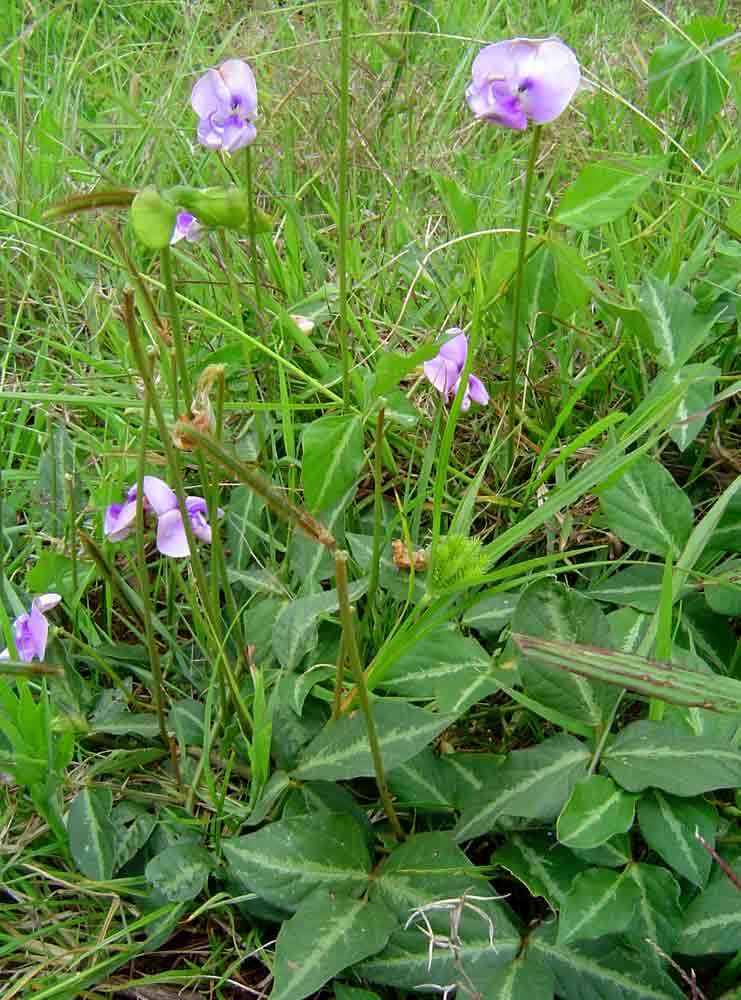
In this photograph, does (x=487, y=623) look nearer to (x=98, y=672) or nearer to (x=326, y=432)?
(x=326, y=432)

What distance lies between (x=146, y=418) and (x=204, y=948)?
515 millimetres

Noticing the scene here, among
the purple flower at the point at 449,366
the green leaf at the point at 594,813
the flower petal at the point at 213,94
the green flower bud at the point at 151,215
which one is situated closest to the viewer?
the green flower bud at the point at 151,215

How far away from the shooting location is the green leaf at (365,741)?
854 millimetres

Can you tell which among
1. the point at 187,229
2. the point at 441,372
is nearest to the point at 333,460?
the point at 441,372

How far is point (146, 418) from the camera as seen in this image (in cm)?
86

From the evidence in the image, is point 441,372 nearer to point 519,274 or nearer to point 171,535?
point 519,274

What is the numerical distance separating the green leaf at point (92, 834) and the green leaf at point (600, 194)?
807 mm

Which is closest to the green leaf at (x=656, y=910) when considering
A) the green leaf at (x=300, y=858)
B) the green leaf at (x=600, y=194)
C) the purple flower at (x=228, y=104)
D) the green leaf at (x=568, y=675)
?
the green leaf at (x=568, y=675)

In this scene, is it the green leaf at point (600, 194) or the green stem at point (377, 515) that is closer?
the green stem at point (377, 515)

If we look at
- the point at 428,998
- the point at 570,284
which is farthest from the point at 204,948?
the point at 570,284

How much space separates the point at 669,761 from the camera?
0.81 metres

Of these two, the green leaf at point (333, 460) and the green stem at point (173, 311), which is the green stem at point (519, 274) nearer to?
the green leaf at point (333, 460)

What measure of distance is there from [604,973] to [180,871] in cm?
40

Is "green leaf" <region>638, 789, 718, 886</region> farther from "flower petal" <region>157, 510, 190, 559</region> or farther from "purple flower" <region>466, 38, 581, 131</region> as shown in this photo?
"purple flower" <region>466, 38, 581, 131</region>
